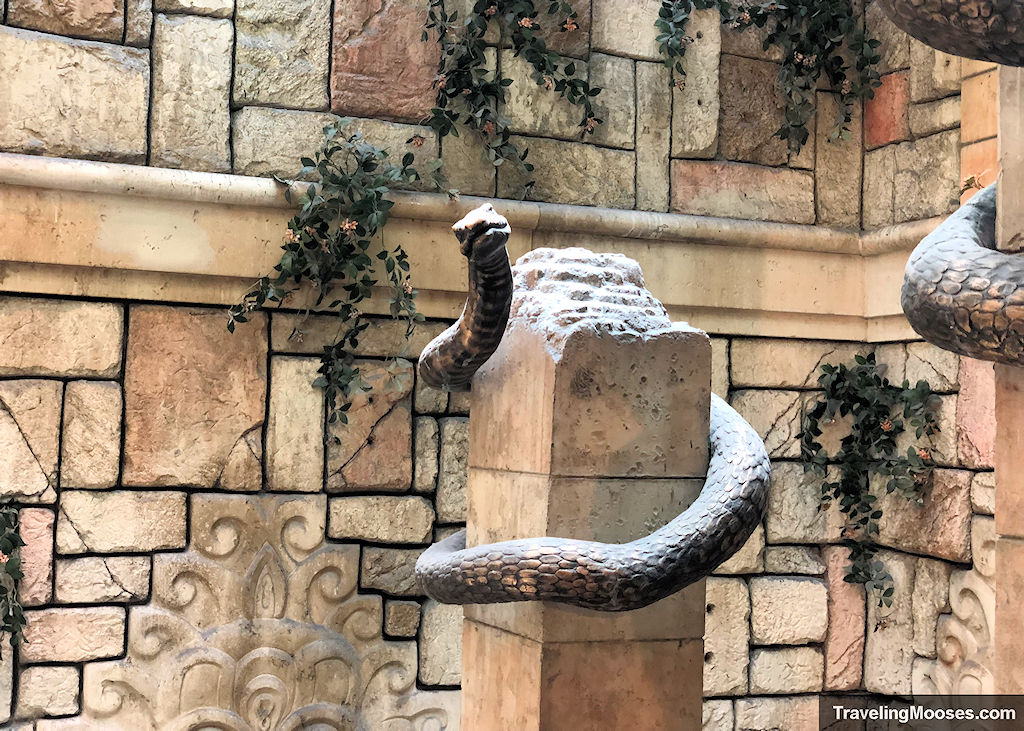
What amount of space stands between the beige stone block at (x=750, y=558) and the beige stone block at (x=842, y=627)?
283mm

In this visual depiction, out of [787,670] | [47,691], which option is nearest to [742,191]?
[787,670]

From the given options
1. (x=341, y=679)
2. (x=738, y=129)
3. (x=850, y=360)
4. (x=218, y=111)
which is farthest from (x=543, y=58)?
(x=341, y=679)

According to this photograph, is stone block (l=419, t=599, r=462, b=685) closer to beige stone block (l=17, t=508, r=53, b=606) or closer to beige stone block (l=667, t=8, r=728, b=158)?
beige stone block (l=17, t=508, r=53, b=606)

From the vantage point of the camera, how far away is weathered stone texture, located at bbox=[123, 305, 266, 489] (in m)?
2.96

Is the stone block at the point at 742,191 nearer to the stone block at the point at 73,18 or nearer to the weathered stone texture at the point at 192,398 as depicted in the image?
the weathered stone texture at the point at 192,398

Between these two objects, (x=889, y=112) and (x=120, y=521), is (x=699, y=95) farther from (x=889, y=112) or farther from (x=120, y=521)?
(x=120, y=521)

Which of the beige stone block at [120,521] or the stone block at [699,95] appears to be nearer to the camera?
the beige stone block at [120,521]

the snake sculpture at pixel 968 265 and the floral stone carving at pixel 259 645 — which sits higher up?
the snake sculpture at pixel 968 265

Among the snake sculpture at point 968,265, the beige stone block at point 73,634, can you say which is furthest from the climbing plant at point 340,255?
the snake sculpture at point 968,265

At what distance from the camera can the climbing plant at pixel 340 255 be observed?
3055mm

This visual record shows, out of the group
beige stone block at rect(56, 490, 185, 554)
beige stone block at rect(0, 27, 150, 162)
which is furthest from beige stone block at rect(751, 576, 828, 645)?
beige stone block at rect(0, 27, 150, 162)

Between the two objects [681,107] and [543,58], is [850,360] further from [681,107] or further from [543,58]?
[543,58]

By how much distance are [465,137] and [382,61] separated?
34 cm

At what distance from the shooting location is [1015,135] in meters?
1.52
